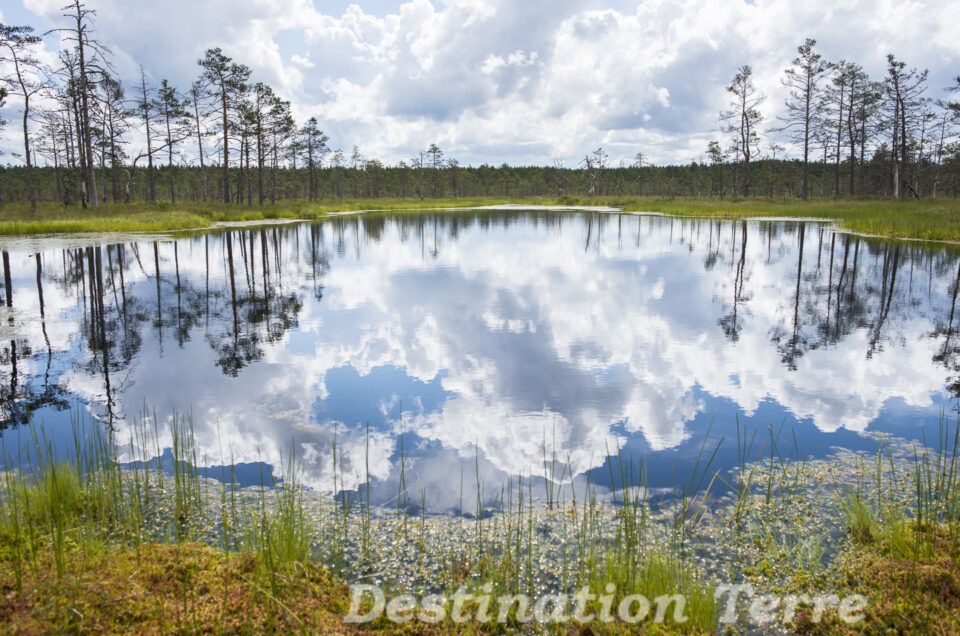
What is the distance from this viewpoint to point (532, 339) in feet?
31.7

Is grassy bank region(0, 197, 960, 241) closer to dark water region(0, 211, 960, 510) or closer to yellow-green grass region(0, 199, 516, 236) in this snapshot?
yellow-green grass region(0, 199, 516, 236)

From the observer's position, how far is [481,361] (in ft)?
27.6

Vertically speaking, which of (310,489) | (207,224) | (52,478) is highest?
(207,224)

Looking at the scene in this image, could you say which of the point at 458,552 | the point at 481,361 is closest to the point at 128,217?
the point at 481,361

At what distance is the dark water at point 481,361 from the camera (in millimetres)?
5535

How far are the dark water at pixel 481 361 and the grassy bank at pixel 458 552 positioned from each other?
0.50m

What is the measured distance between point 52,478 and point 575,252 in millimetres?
20777

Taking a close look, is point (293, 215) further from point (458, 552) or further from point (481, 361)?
point (458, 552)

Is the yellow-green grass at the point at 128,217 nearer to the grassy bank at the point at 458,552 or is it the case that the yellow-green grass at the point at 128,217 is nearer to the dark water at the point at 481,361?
the dark water at the point at 481,361

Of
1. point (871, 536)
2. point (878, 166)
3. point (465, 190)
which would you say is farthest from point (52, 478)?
point (465, 190)

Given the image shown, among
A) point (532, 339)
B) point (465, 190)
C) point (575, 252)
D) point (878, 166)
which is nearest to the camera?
point (532, 339)

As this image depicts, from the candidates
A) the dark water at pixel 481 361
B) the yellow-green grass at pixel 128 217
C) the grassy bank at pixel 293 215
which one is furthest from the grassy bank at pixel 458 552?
the yellow-green grass at pixel 128 217

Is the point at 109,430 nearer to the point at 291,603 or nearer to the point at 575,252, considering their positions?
the point at 291,603

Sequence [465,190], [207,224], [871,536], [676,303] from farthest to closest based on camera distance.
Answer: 1. [465,190]
2. [207,224]
3. [676,303]
4. [871,536]
